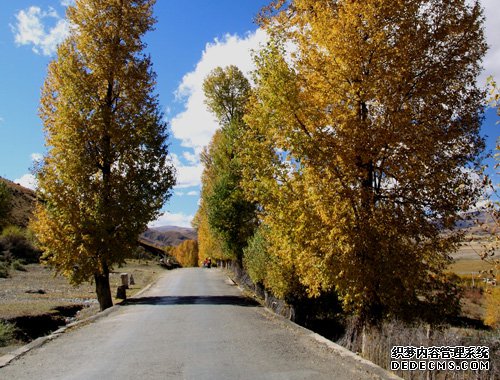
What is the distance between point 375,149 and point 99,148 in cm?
1349

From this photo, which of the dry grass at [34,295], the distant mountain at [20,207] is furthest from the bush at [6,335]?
the distant mountain at [20,207]

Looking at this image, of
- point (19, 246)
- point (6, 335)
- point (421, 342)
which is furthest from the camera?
point (19, 246)

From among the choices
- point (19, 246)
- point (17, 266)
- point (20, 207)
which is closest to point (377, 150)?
point (17, 266)

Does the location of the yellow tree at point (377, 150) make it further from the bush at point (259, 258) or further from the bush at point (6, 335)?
the bush at point (259, 258)

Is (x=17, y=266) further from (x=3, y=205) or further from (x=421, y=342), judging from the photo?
(x=421, y=342)

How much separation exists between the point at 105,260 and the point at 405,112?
45.5 ft

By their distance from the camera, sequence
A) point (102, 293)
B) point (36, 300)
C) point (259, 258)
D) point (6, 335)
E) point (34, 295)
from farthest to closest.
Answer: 1. point (34, 295)
2. point (36, 300)
3. point (259, 258)
4. point (102, 293)
5. point (6, 335)

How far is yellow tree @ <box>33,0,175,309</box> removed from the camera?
1720cm

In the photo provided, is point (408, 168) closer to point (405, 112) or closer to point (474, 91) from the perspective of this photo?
point (405, 112)

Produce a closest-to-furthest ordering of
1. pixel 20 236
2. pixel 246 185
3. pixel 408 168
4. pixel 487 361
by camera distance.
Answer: pixel 487 361, pixel 408 168, pixel 246 185, pixel 20 236

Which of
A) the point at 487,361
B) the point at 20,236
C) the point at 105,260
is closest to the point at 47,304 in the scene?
the point at 105,260

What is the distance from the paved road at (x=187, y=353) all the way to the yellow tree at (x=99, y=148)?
4.69 metres

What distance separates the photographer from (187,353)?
8523 mm

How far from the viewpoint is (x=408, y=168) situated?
8547mm
